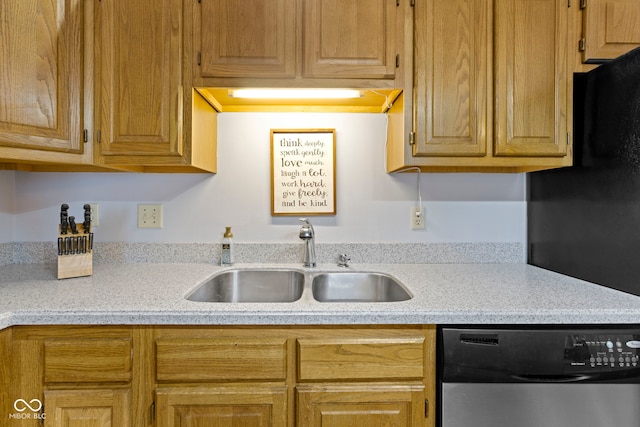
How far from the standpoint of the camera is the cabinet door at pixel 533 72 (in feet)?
4.42

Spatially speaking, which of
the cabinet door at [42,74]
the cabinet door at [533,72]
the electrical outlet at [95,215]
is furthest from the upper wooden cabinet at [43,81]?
the cabinet door at [533,72]

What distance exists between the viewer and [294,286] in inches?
63.7

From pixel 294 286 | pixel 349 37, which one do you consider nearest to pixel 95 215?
pixel 294 286

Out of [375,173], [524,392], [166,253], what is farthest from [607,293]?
[166,253]

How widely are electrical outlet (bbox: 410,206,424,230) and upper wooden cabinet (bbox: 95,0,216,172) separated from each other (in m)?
1.08

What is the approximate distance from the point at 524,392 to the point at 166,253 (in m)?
1.51

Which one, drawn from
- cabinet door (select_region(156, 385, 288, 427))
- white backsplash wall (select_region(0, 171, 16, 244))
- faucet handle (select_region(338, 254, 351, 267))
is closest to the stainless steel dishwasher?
cabinet door (select_region(156, 385, 288, 427))

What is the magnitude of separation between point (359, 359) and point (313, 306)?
0.20 meters

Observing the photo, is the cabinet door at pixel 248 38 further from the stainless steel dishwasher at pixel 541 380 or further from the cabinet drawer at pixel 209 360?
the stainless steel dishwasher at pixel 541 380

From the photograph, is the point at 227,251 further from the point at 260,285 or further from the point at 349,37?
the point at 349,37

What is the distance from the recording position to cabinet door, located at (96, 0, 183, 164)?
1320 millimetres

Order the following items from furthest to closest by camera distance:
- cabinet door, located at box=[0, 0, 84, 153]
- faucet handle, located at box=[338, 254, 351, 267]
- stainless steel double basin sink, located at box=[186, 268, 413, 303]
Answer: faucet handle, located at box=[338, 254, 351, 267] → stainless steel double basin sink, located at box=[186, 268, 413, 303] → cabinet door, located at box=[0, 0, 84, 153]

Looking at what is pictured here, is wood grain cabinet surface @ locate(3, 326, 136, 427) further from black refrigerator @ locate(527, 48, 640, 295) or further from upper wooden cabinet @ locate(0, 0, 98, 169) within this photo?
black refrigerator @ locate(527, 48, 640, 295)

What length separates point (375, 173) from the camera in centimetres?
172
